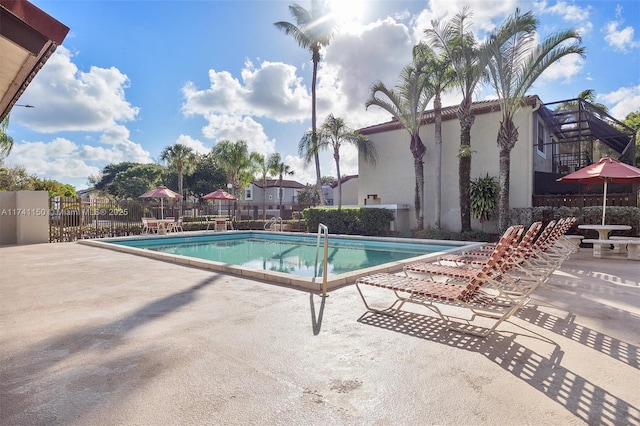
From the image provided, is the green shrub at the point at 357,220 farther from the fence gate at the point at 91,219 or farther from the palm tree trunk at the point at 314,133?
the fence gate at the point at 91,219

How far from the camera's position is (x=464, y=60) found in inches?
527

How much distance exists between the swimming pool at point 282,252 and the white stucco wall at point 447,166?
489 centimetres

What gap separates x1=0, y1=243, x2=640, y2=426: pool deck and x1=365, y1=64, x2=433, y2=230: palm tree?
11003 mm

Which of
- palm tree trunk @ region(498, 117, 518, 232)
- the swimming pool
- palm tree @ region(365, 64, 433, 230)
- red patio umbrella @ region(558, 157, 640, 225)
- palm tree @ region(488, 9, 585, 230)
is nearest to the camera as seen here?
the swimming pool

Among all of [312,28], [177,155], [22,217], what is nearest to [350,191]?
[312,28]

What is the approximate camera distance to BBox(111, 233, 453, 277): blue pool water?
32.3 feet

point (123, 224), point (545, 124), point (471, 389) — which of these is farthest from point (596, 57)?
point (123, 224)

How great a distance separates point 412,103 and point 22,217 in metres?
15.9

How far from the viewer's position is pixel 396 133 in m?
18.4

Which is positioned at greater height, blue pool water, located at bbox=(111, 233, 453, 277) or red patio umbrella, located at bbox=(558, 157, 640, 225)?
red patio umbrella, located at bbox=(558, 157, 640, 225)

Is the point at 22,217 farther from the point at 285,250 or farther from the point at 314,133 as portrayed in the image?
the point at 314,133

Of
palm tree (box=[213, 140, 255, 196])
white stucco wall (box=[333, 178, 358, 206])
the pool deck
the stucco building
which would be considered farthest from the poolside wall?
white stucco wall (box=[333, 178, 358, 206])

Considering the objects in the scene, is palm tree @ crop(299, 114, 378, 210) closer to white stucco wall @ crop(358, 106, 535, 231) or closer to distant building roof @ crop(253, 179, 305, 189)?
white stucco wall @ crop(358, 106, 535, 231)

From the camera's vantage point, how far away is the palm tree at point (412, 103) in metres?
14.8
